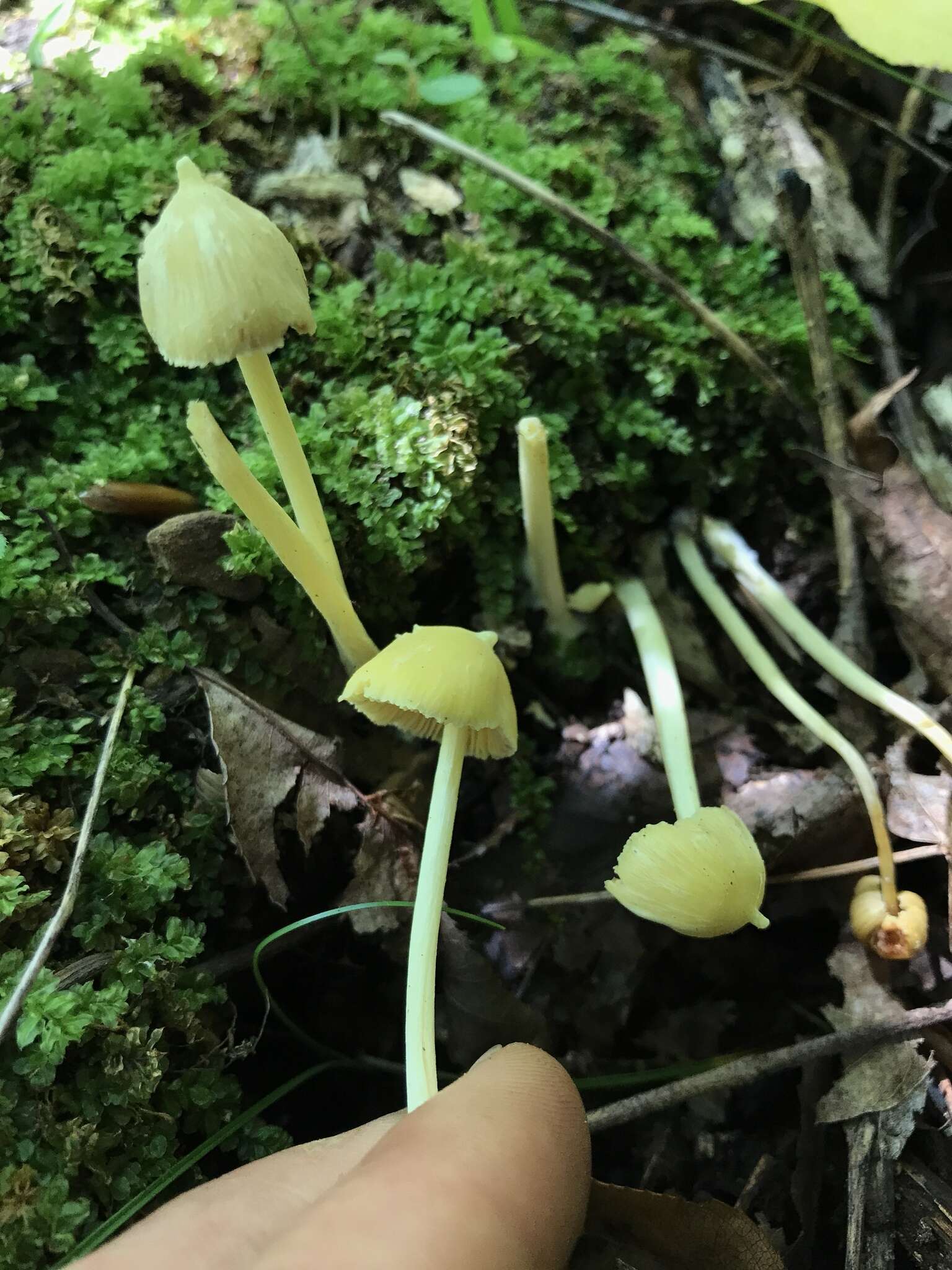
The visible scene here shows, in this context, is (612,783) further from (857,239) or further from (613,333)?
(857,239)

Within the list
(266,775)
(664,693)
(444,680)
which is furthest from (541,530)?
(266,775)

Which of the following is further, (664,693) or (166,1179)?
(664,693)

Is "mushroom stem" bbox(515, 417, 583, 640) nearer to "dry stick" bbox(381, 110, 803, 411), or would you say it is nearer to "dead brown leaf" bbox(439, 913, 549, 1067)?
"dry stick" bbox(381, 110, 803, 411)

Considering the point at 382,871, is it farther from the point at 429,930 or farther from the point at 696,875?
the point at 696,875

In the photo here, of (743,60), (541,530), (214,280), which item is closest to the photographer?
(214,280)

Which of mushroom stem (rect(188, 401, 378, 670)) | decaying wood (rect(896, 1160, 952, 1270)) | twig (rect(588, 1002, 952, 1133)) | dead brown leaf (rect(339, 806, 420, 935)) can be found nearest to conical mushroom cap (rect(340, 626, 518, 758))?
mushroom stem (rect(188, 401, 378, 670))

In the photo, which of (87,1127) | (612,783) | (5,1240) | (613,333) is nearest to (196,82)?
(613,333)

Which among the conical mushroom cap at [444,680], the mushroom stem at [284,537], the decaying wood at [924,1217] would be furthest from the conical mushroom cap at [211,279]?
the decaying wood at [924,1217]
